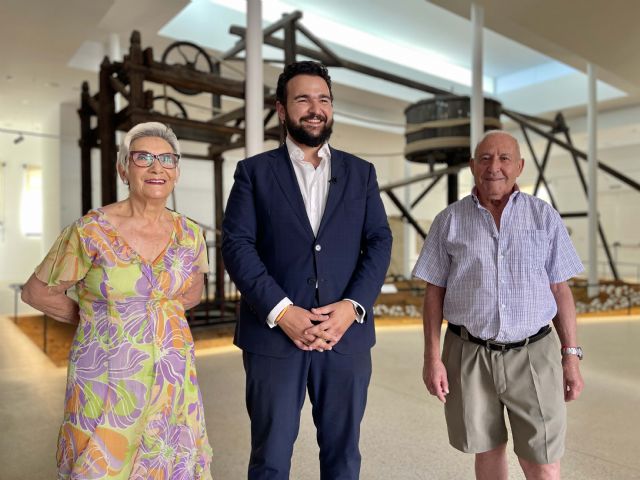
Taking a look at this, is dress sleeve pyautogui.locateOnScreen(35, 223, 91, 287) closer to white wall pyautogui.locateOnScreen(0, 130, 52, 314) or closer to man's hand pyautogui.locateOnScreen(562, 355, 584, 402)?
man's hand pyautogui.locateOnScreen(562, 355, 584, 402)

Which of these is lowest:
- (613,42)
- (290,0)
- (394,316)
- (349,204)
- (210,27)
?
(394,316)

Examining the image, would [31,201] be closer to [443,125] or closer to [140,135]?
[443,125]

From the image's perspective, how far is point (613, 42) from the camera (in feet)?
25.3

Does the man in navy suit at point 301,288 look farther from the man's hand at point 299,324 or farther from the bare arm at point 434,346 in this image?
the bare arm at point 434,346

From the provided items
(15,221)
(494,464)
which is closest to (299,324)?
(494,464)

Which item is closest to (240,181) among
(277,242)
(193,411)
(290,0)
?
(277,242)

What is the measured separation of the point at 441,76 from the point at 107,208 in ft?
45.8

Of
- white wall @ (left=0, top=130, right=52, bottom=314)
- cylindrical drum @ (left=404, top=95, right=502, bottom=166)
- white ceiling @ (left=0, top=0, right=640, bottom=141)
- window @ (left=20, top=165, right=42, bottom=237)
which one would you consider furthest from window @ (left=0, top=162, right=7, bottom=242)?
cylindrical drum @ (left=404, top=95, right=502, bottom=166)

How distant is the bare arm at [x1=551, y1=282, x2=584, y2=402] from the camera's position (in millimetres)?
1907

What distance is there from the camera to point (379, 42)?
42.6ft

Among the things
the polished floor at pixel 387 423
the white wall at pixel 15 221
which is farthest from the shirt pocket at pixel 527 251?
the white wall at pixel 15 221

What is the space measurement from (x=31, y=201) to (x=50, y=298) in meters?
16.2

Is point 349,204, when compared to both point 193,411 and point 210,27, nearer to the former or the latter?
point 193,411

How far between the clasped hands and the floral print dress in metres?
0.33
